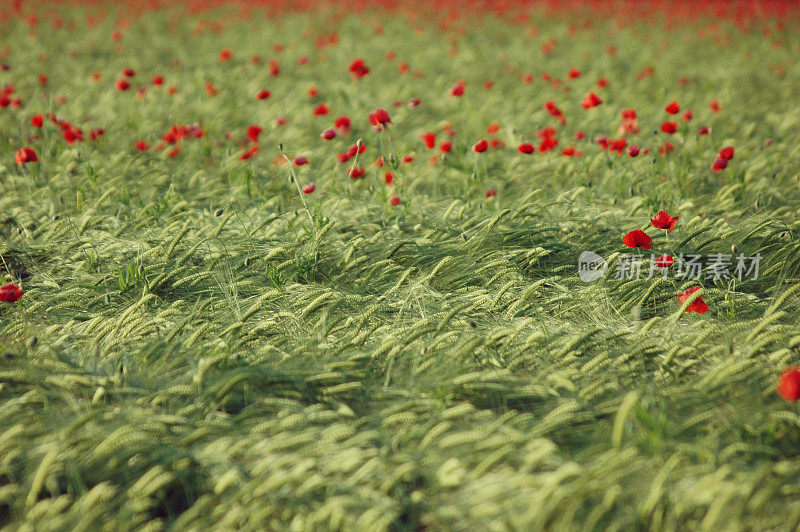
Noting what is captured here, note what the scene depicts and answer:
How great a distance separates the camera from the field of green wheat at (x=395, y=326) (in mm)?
1467

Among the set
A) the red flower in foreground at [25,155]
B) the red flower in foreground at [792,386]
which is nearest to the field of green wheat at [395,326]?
the red flower in foreground at [792,386]

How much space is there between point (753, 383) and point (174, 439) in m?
1.68

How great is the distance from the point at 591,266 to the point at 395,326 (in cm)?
90

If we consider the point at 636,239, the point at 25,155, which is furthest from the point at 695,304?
the point at 25,155

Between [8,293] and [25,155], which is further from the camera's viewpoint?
[25,155]

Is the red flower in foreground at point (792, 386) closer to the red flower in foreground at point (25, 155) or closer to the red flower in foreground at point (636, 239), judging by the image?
the red flower in foreground at point (636, 239)

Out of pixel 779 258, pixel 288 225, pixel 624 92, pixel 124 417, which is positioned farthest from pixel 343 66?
pixel 124 417

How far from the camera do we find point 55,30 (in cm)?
705

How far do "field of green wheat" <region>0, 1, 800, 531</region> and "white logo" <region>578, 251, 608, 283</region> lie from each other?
0.04m

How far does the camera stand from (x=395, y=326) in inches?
84.4

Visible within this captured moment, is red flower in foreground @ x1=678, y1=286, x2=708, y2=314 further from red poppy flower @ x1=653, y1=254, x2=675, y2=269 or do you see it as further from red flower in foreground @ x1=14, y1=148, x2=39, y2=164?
red flower in foreground @ x1=14, y1=148, x2=39, y2=164

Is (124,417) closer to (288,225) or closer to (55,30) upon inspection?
(288,225)

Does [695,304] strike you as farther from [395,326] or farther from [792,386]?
[395,326]

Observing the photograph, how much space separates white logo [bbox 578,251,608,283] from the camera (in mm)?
2400
